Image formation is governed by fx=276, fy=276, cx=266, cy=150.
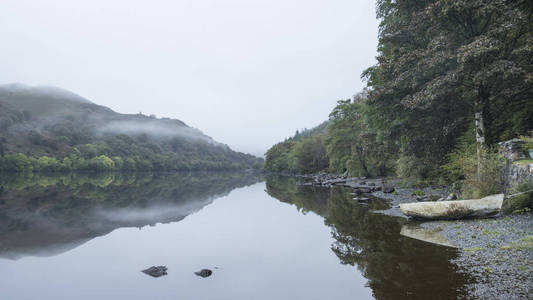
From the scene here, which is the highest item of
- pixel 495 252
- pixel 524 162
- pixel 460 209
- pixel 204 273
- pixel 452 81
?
pixel 452 81

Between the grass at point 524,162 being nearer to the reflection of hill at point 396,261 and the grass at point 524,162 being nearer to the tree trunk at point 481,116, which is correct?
the tree trunk at point 481,116

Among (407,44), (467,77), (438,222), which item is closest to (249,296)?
(438,222)

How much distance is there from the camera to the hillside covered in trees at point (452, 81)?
13.2m

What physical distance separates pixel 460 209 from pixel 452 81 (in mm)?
6997

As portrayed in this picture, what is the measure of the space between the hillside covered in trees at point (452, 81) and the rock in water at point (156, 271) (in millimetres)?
13836

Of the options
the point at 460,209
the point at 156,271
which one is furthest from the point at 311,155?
the point at 156,271

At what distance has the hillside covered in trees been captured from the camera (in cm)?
1320

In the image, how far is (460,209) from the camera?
11.3 meters

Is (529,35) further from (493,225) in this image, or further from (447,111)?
(493,225)

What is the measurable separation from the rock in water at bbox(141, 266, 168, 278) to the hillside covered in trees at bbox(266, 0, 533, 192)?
13836 mm

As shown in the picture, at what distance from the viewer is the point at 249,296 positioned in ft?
21.1

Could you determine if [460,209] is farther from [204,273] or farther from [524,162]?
[204,273]

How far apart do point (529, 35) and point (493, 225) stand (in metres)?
10.4

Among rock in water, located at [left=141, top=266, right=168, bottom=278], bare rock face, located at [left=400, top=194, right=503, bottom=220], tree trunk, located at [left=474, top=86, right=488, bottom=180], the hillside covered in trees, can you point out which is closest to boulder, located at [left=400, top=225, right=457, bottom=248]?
bare rock face, located at [left=400, top=194, right=503, bottom=220]
